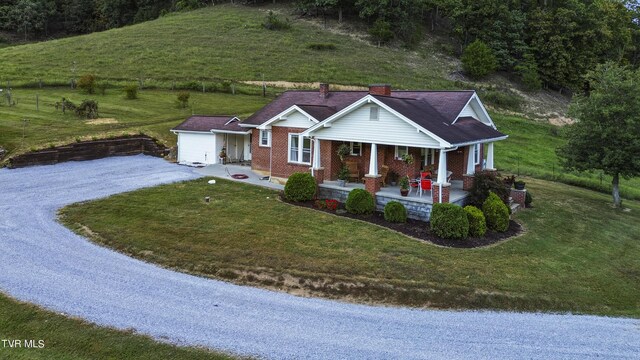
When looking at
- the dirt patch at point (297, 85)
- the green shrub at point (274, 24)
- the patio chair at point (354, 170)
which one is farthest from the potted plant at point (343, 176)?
the green shrub at point (274, 24)

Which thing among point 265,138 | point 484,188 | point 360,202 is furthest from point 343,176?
point 265,138

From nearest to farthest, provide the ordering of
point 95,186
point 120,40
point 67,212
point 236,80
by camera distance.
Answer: point 67,212
point 95,186
point 236,80
point 120,40

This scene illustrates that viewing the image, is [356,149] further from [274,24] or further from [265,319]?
[274,24]

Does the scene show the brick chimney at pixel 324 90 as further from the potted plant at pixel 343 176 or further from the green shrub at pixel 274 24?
the green shrub at pixel 274 24

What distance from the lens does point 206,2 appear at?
94312mm

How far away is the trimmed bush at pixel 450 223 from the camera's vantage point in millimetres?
17250

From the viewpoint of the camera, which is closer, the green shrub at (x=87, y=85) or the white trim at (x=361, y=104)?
the white trim at (x=361, y=104)

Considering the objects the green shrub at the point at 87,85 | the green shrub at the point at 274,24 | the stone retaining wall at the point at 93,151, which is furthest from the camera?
the green shrub at the point at 274,24

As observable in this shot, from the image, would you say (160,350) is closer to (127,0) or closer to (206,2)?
(206,2)

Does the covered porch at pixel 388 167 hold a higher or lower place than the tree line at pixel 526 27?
lower

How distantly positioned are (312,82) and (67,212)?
37.4 metres

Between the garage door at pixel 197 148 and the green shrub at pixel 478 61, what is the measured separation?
45.7 metres

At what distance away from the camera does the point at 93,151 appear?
28.2 m

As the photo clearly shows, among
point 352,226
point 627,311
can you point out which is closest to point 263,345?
point 352,226
